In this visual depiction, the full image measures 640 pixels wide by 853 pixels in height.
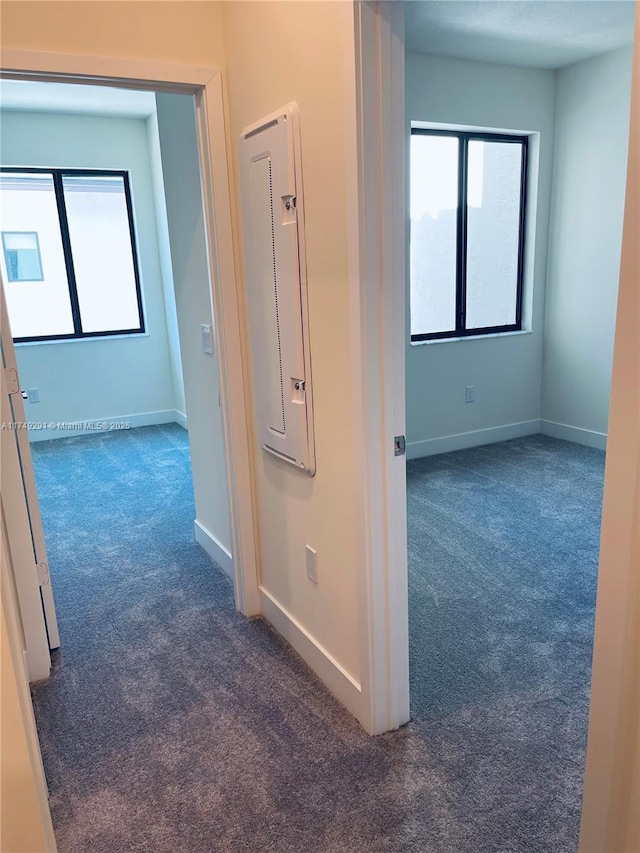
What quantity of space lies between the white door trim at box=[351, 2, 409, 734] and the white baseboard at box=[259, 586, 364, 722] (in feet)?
0.34

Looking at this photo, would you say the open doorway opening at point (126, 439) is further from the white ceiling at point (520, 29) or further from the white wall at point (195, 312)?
the white ceiling at point (520, 29)

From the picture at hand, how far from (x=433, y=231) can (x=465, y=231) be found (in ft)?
0.90

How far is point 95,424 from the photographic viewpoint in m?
5.64

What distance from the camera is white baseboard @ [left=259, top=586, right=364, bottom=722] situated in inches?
77.6

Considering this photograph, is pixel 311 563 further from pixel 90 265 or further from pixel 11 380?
pixel 90 265

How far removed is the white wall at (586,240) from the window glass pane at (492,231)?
11.3 inches

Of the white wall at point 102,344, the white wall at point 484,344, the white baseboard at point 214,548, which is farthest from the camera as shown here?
the white wall at point 102,344

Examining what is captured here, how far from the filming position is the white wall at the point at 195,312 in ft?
9.08

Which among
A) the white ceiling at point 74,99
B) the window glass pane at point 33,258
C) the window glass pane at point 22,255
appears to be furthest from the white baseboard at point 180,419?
the white ceiling at point 74,99

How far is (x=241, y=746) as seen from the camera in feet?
6.16

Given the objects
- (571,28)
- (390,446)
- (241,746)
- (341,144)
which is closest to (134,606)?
(241,746)

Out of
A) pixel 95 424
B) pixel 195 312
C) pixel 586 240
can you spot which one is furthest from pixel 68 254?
pixel 586 240

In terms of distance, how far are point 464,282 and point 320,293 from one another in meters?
2.95

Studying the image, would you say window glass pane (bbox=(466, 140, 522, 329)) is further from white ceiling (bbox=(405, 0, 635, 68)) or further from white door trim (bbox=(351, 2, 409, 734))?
white door trim (bbox=(351, 2, 409, 734))
